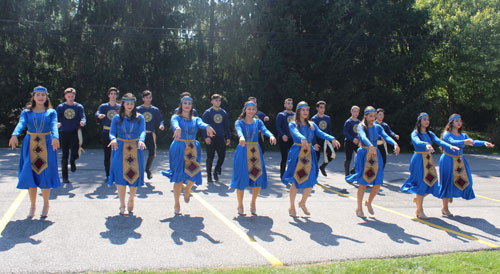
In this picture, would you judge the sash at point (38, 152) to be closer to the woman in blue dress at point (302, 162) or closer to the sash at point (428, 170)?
the woman in blue dress at point (302, 162)

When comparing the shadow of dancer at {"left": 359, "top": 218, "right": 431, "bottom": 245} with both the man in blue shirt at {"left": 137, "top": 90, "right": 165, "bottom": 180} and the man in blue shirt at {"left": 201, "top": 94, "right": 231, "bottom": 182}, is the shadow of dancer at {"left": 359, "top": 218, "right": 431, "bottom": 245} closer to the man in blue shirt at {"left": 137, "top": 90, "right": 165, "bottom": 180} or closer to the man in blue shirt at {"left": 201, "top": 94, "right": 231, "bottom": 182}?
the man in blue shirt at {"left": 201, "top": 94, "right": 231, "bottom": 182}

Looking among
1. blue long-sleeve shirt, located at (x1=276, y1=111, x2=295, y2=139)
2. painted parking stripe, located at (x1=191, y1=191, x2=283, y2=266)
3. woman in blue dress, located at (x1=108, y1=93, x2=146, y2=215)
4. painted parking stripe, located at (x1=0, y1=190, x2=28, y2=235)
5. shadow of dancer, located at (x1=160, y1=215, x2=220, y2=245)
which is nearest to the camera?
painted parking stripe, located at (x1=191, y1=191, x2=283, y2=266)

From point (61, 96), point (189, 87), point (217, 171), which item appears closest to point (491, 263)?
point (217, 171)

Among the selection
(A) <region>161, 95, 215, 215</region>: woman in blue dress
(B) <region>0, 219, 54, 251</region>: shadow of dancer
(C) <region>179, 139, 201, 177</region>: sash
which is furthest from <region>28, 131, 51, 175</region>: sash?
(C) <region>179, 139, 201, 177</region>: sash

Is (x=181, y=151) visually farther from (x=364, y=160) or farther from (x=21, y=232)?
(x=364, y=160)

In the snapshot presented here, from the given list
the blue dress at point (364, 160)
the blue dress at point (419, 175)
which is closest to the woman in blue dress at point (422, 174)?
the blue dress at point (419, 175)

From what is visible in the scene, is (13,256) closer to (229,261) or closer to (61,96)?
(229,261)

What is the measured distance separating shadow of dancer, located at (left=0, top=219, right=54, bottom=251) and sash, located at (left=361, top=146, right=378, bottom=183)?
5.01 meters

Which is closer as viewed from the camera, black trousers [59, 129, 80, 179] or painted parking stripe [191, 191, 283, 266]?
painted parking stripe [191, 191, 283, 266]

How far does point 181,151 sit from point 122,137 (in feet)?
3.21

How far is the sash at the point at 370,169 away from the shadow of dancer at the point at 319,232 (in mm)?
1235

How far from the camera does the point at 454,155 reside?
746cm

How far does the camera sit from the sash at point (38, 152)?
6.34 meters

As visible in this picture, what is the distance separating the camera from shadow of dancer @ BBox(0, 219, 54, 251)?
507 centimetres
